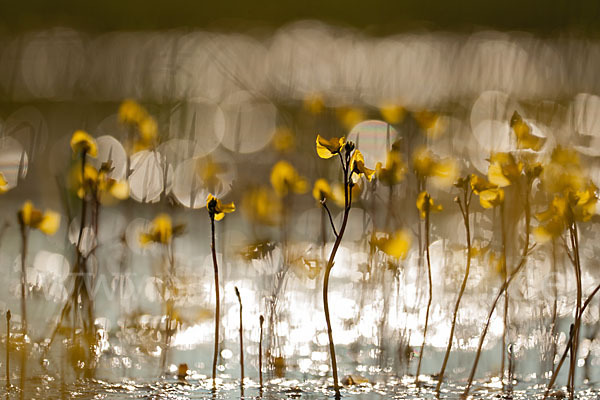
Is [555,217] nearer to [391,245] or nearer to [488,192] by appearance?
[488,192]

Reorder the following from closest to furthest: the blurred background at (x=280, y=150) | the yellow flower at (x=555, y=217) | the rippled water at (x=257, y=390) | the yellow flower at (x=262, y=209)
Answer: the rippled water at (x=257, y=390), the yellow flower at (x=555, y=217), the blurred background at (x=280, y=150), the yellow flower at (x=262, y=209)

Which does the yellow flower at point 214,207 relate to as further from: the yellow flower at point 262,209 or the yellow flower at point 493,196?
the yellow flower at point 262,209

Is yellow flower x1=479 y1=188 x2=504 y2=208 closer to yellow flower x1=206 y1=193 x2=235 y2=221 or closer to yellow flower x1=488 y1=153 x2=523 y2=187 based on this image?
yellow flower x1=488 y1=153 x2=523 y2=187

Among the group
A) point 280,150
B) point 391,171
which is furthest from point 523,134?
point 280,150

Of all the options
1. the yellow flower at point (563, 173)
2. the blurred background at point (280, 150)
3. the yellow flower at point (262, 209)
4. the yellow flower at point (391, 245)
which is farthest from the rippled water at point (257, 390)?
the yellow flower at point (262, 209)

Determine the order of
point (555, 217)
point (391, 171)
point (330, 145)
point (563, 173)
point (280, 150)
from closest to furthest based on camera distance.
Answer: point (330, 145) → point (555, 217) → point (563, 173) → point (391, 171) → point (280, 150)

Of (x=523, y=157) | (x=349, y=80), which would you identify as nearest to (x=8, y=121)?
(x=349, y=80)
